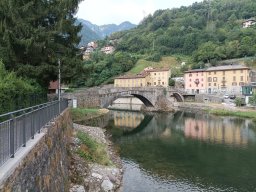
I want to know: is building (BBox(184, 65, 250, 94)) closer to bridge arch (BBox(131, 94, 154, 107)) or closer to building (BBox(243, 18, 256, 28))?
bridge arch (BBox(131, 94, 154, 107))

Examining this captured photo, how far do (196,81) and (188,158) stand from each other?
8135cm

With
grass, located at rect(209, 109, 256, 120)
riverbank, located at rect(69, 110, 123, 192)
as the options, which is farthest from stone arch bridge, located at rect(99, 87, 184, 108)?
riverbank, located at rect(69, 110, 123, 192)

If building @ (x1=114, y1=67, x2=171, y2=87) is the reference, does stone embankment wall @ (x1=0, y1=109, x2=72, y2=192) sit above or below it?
below

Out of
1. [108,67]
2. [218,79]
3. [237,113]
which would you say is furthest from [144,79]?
[237,113]

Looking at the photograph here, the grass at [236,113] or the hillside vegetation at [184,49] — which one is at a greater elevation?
the hillside vegetation at [184,49]

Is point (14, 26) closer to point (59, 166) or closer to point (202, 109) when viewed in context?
point (59, 166)

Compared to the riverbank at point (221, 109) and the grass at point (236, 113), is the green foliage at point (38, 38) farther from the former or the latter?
the riverbank at point (221, 109)

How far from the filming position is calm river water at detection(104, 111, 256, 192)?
2441cm

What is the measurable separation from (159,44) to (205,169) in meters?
154

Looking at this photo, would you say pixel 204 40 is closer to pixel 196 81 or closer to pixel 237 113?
pixel 196 81

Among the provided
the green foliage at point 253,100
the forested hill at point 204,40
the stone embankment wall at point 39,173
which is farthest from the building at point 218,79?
the stone embankment wall at point 39,173

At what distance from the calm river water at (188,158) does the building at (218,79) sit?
49.1 m

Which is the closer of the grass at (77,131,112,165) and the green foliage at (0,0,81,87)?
the grass at (77,131,112,165)

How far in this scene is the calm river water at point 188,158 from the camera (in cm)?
2441
